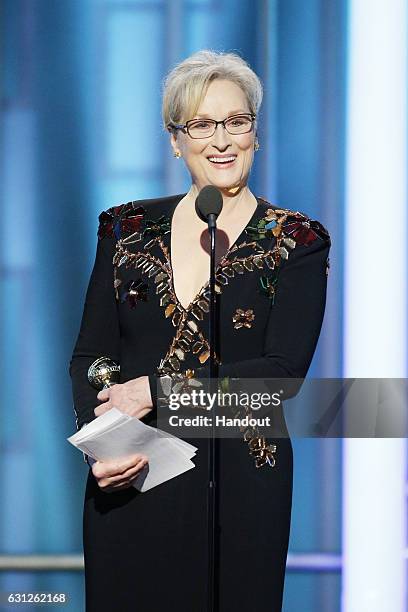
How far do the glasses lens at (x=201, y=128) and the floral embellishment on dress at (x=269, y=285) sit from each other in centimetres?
33

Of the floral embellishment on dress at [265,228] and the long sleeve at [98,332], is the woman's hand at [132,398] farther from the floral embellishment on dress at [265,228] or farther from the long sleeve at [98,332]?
the floral embellishment on dress at [265,228]

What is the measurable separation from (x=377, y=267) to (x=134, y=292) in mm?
917

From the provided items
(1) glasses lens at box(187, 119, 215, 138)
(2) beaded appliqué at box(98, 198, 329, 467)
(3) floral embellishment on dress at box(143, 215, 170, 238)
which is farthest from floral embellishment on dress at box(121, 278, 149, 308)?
(1) glasses lens at box(187, 119, 215, 138)

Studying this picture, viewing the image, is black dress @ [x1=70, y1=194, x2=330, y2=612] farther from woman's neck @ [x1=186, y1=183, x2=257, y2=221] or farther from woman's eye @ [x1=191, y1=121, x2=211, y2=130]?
woman's eye @ [x1=191, y1=121, x2=211, y2=130]

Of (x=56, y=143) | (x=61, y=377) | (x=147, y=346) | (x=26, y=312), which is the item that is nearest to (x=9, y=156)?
(x=56, y=143)

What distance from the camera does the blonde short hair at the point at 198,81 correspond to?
239 cm

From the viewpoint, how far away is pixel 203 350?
2.33 metres

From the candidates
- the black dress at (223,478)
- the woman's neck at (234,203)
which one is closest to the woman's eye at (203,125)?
the woman's neck at (234,203)

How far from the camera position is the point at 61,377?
3.33 meters

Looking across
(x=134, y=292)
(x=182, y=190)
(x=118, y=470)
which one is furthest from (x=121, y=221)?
(x=182, y=190)

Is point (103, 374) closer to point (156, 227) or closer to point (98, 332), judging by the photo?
point (98, 332)

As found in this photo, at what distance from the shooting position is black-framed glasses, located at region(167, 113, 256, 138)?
239 cm

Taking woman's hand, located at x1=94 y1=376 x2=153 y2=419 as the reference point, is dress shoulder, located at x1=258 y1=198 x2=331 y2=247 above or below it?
above

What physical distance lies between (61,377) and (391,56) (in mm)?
1297
